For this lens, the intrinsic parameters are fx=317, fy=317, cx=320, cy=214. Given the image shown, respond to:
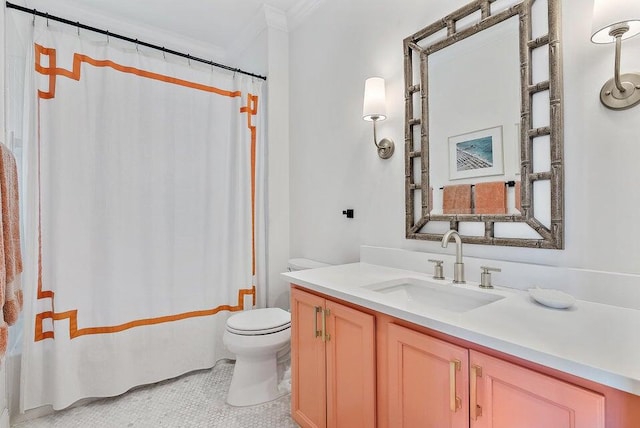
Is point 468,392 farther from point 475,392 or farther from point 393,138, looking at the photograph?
point 393,138

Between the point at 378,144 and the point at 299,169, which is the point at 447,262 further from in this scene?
the point at 299,169

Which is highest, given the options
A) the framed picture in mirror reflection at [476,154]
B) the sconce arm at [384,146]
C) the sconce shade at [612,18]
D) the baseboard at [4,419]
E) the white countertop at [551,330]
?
the sconce shade at [612,18]

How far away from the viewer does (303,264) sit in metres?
2.24

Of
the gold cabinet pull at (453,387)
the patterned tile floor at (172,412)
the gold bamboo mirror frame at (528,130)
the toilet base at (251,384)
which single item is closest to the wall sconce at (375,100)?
the gold bamboo mirror frame at (528,130)

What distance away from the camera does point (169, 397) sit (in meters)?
1.89

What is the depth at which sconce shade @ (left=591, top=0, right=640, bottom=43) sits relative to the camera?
3.08 ft

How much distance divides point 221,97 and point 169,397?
6.56 ft

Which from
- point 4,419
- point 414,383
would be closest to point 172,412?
point 4,419

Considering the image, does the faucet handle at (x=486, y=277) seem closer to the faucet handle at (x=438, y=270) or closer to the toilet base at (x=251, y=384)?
the faucet handle at (x=438, y=270)

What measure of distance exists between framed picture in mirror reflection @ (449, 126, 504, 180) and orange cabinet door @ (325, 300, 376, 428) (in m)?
0.78

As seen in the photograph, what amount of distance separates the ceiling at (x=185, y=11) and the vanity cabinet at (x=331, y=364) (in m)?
2.14

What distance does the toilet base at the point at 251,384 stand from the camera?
1799mm

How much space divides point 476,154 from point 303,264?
1324 mm

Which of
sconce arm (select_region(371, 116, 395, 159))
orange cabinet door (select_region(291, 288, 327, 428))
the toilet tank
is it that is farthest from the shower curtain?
sconce arm (select_region(371, 116, 395, 159))
